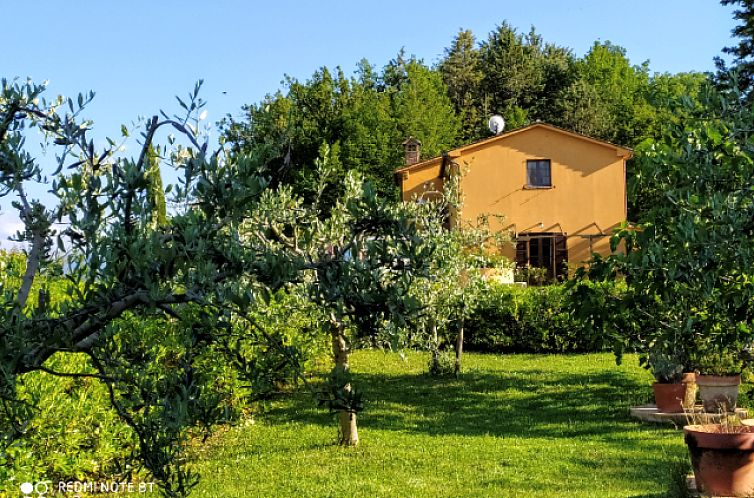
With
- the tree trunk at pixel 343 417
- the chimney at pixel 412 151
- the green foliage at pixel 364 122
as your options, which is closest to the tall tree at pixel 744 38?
the chimney at pixel 412 151

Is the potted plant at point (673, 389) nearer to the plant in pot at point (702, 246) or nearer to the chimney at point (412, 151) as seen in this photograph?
the plant in pot at point (702, 246)

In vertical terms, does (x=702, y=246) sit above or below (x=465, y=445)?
above

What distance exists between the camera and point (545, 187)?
1219 inches

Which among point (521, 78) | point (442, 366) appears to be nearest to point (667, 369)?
point (442, 366)

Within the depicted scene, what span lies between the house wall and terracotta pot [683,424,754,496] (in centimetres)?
2388

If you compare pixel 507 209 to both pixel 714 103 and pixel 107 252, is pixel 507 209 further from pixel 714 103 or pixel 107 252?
pixel 107 252

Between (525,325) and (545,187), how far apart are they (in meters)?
12.4

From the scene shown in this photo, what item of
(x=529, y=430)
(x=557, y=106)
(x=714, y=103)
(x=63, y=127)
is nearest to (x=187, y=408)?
(x=63, y=127)

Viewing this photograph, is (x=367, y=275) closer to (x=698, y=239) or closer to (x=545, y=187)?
(x=698, y=239)

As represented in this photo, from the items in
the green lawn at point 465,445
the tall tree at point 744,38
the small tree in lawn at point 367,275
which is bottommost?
the green lawn at point 465,445

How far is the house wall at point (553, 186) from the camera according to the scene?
30.8 metres

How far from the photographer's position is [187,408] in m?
3.00

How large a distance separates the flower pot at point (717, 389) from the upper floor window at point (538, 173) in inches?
793

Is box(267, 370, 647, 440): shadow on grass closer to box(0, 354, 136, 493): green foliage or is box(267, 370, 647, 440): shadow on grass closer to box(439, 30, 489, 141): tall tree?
box(0, 354, 136, 493): green foliage
